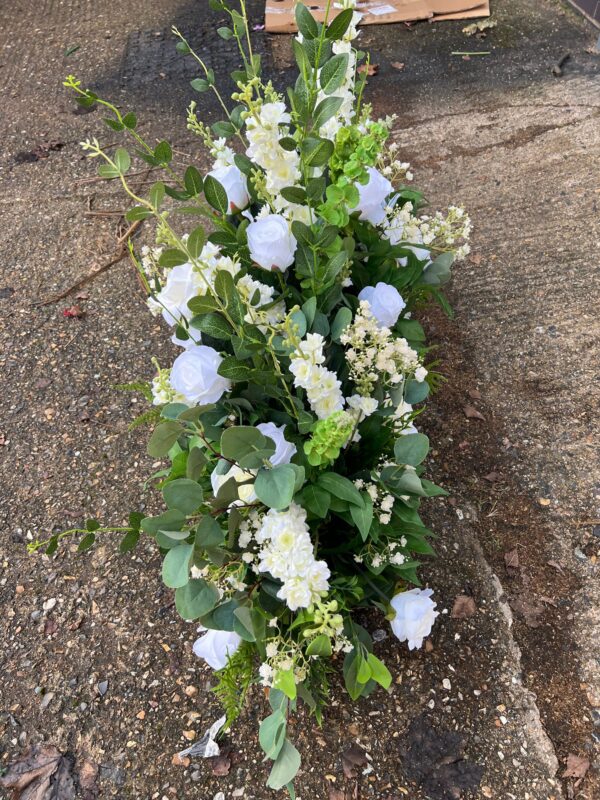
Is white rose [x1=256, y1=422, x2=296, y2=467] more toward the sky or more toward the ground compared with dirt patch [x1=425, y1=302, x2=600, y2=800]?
more toward the sky

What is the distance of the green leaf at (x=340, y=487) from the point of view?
1.24 meters

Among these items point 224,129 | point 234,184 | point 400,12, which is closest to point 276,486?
point 234,184

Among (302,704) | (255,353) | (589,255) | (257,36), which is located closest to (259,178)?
(255,353)

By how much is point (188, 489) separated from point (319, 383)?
31 centimetres

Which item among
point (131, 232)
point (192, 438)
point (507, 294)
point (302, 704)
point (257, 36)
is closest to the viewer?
point (192, 438)

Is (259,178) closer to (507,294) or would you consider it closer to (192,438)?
(192,438)

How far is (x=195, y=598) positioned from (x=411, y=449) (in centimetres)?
54

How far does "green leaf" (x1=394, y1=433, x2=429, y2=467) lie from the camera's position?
4.24 ft

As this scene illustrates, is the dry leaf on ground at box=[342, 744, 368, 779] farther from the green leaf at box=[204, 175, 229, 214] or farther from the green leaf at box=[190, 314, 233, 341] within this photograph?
the green leaf at box=[204, 175, 229, 214]

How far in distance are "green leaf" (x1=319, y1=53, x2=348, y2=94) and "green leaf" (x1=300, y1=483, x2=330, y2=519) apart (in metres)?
0.78

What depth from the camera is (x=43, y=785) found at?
Result: 1.56m

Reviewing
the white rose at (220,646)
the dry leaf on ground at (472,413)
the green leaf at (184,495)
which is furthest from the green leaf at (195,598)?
the dry leaf on ground at (472,413)

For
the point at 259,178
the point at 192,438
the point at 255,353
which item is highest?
the point at 259,178

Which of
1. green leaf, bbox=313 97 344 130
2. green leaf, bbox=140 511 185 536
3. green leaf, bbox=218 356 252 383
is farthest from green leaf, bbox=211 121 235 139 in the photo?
green leaf, bbox=140 511 185 536
